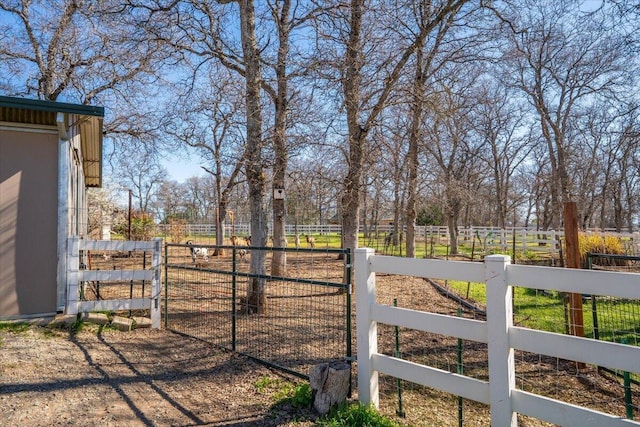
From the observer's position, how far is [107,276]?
6.82 metres

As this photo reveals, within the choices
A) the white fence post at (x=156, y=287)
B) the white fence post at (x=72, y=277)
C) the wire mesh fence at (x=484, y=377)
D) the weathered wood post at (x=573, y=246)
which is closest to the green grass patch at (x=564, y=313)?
the wire mesh fence at (x=484, y=377)

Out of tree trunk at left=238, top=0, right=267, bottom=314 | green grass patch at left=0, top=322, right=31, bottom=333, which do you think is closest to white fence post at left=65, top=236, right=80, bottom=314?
green grass patch at left=0, top=322, right=31, bottom=333

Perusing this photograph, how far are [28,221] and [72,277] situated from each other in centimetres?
114

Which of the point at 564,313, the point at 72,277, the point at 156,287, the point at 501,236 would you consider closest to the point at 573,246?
the point at 564,313

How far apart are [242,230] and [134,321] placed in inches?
1133

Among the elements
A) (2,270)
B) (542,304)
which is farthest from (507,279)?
(542,304)

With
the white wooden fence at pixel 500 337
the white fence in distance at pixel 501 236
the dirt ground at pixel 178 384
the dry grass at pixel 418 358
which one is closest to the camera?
the white wooden fence at pixel 500 337

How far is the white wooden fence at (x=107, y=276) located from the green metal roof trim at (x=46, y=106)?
1900 millimetres

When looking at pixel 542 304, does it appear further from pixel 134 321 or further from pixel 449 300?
pixel 134 321

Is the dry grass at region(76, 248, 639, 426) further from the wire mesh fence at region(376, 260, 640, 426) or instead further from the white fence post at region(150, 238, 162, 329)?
the white fence post at region(150, 238, 162, 329)

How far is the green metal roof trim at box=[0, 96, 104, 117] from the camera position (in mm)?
6547

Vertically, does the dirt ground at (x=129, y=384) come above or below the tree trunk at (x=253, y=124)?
below

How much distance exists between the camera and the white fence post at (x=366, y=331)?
3785mm

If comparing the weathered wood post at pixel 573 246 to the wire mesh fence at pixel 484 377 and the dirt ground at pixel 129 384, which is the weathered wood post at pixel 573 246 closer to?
the wire mesh fence at pixel 484 377
